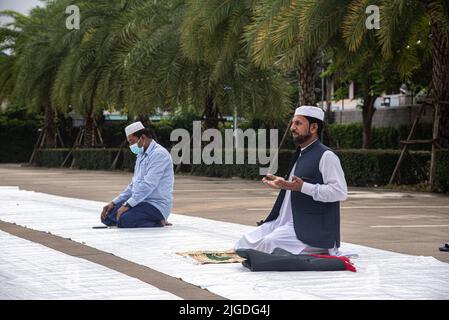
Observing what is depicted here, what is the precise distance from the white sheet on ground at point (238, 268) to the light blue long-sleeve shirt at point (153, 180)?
1.31 ft

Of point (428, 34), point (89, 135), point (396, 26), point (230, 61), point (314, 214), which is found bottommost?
point (314, 214)

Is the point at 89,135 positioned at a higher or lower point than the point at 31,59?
lower

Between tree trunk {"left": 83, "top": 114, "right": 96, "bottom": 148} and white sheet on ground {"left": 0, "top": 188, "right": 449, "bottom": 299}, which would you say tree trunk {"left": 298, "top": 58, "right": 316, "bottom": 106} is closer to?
white sheet on ground {"left": 0, "top": 188, "right": 449, "bottom": 299}

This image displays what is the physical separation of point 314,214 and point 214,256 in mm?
1232

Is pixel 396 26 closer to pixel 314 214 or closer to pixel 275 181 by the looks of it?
pixel 314 214

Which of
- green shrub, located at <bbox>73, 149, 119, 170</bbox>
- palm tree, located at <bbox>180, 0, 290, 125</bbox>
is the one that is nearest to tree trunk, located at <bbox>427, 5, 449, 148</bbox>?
palm tree, located at <bbox>180, 0, 290, 125</bbox>

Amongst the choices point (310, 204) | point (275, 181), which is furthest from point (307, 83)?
point (275, 181)

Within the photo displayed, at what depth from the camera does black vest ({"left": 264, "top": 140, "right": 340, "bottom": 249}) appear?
28.6 ft

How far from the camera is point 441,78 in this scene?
22.8m

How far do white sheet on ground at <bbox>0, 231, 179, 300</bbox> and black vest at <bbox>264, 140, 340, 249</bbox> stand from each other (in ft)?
5.64

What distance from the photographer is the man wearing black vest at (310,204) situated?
342 inches
